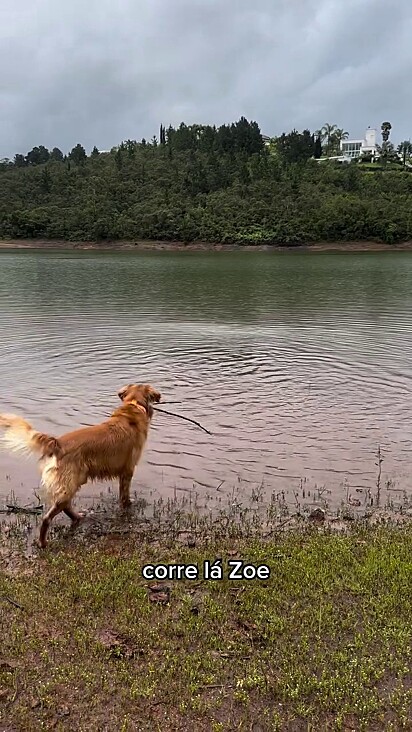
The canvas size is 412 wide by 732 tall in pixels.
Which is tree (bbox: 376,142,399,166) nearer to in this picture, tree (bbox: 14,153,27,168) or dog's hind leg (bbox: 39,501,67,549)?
tree (bbox: 14,153,27,168)

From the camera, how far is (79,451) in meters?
5.97

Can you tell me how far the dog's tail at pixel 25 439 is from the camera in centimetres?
574

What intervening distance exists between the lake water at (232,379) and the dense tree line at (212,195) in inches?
2210

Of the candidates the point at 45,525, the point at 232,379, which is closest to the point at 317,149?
the point at 232,379

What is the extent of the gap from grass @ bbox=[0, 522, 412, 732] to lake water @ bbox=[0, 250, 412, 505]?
2.00 m

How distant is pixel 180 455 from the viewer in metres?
8.65

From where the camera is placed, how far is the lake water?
26.6ft

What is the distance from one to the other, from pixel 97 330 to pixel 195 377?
7135 mm

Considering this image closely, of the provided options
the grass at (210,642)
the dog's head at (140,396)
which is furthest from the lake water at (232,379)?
the grass at (210,642)

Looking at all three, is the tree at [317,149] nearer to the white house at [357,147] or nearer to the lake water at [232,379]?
the white house at [357,147]

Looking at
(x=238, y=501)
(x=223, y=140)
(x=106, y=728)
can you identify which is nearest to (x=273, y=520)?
(x=238, y=501)

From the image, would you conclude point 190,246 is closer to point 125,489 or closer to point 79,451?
point 125,489

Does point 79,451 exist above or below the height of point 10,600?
above

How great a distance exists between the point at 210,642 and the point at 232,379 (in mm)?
9117
